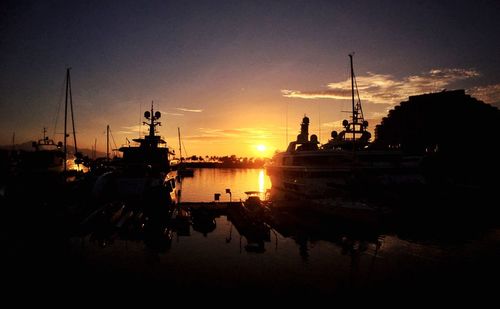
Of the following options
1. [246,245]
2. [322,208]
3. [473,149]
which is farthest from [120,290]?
[473,149]

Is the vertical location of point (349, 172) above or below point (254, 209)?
above

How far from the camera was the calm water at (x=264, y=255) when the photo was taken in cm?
1656

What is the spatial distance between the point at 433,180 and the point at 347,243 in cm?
3021

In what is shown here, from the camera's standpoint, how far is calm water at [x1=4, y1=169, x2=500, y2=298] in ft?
54.3

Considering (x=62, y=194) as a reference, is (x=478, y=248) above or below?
below

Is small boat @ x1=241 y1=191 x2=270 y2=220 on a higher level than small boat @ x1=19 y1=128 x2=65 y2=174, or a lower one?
lower

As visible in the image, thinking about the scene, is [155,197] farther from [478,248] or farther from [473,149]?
[473,149]

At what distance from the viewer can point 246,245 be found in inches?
930

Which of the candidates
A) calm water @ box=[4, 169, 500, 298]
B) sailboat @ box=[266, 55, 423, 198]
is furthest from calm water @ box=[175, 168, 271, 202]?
calm water @ box=[4, 169, 500, 298]

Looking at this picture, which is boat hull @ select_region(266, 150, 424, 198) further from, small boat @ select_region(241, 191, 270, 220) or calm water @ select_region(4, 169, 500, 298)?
small boat @ select_region(241, 191, 270, 220)

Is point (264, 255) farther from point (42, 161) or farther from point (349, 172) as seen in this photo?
point (42, 161)

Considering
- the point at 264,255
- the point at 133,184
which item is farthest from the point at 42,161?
the point at 264,255

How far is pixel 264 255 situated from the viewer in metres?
21.3

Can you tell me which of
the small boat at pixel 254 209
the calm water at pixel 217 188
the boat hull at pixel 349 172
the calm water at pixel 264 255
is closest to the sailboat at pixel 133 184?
the calm water at pixel 264 255
